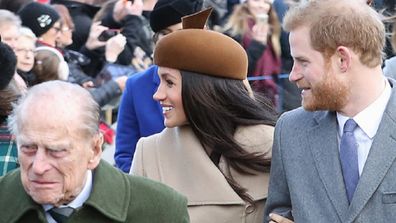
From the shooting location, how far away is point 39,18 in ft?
33.4

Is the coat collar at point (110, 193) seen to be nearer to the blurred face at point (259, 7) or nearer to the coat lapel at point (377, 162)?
the coat lapel at point (377, 162)

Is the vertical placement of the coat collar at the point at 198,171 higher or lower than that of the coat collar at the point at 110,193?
lower

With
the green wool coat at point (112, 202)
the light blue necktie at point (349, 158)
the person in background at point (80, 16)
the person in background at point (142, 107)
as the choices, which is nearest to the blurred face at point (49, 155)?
the green wool coat at point (112, 202)

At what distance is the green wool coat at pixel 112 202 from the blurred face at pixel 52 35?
5.96 meters

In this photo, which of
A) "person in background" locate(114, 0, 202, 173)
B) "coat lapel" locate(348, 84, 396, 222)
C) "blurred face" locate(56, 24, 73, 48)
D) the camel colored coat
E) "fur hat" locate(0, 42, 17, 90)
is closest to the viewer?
"coat lapel" locate(348, 84, 396, 222)

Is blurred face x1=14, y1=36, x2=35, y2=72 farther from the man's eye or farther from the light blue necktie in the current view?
the man's eye

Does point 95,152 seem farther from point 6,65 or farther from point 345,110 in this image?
point 6,65

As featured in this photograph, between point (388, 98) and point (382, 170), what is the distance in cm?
33

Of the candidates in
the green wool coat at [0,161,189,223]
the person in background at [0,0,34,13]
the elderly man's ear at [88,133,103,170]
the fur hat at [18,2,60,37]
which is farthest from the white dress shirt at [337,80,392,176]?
the person in background at [0,0,34,13]

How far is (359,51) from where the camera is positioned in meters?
4.63

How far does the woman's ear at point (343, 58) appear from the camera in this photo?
182 inches

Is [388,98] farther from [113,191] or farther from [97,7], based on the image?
[97,7]

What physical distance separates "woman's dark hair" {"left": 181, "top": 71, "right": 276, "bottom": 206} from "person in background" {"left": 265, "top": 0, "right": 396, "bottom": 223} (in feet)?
1.71

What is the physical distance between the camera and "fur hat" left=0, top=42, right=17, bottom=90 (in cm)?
589
